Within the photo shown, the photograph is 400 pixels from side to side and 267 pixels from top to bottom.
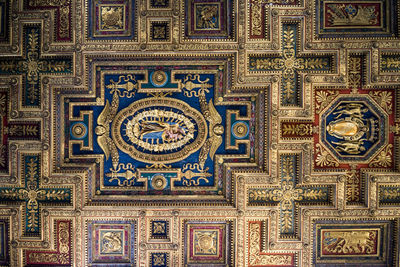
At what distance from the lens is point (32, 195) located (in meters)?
6.09

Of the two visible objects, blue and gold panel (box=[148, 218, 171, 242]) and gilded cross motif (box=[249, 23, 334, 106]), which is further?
blue and gold panel (box=[148, 218, 171, 242])

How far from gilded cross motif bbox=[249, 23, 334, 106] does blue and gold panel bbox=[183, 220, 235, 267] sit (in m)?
3.16

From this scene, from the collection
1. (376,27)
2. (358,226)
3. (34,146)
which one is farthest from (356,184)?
(34,146)

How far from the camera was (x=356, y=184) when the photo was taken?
20.2 feet

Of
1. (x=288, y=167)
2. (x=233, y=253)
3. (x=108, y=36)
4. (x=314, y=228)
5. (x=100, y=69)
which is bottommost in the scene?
(x=233, y=253)

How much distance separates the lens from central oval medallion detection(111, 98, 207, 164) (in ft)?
20.3

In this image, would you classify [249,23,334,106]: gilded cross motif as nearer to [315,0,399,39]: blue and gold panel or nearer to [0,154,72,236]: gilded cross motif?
[315,0,399,39]: blue and gold panel

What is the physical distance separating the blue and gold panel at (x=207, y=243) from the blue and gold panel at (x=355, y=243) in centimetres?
197

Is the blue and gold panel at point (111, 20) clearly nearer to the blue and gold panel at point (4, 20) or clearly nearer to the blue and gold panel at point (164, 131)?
the blue and gold panel at point (164, 131)

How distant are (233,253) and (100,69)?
508cm

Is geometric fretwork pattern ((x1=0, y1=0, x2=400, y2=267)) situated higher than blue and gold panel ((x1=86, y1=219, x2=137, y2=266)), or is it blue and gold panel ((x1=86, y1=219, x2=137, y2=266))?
geometric fretwork pattern ((x1=0, y1=0, x2=400, y2=267))

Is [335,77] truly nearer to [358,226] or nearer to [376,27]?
[376,27]

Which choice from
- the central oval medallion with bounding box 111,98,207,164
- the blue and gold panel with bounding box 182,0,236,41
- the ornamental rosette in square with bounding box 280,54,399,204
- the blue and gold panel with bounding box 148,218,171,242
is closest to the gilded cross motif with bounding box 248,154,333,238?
the ornamental rosette in square with bounding box 280,54,399,204

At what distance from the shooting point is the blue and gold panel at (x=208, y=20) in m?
5.97
